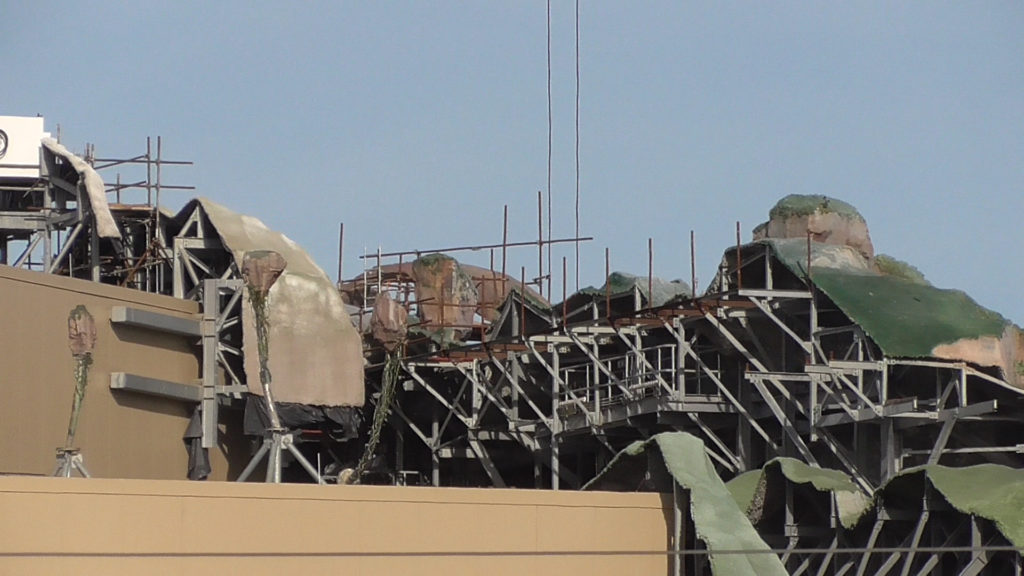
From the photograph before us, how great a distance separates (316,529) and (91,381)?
48.0ft

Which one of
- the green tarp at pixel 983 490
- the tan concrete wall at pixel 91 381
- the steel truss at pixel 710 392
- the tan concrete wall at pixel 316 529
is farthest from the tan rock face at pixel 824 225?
the tan concrete wall at pixel 316 529

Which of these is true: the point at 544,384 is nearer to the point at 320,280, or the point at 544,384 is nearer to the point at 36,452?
the point at 320,280

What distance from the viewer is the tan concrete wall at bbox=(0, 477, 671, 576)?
22.9 m

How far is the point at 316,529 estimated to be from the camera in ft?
80.0

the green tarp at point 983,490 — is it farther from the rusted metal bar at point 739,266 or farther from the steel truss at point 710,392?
the rusted metal bar at point 739,266

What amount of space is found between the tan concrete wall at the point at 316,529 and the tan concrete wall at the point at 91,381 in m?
12.9

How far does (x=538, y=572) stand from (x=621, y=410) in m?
16.1

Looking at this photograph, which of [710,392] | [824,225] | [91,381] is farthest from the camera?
[710,392]

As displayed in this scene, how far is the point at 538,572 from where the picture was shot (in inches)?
1038

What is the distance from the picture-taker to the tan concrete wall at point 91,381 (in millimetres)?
35594

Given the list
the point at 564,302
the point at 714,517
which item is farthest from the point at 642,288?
the point at 714,517

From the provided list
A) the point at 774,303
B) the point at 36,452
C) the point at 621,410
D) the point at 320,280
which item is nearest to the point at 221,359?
the point at 320,280

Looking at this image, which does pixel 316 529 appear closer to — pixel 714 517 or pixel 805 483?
pixel 714 517

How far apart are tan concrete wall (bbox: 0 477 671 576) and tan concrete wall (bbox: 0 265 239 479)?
42.2 ft
